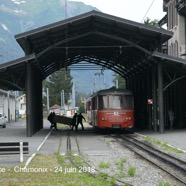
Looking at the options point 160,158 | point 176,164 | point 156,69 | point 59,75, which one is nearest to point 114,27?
point 156,69

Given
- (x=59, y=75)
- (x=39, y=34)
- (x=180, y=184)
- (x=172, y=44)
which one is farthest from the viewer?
(x=59, y=75)

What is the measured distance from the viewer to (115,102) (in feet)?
113

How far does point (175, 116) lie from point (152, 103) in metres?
6.77

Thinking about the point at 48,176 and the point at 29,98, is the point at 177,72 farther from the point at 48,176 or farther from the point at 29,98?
the point at 48,176

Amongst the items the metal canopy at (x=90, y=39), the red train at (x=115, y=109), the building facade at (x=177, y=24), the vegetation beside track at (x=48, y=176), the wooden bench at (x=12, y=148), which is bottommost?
the vegetation beside track at (x=48, y=176)

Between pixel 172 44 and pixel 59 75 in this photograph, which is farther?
pixel 59 75

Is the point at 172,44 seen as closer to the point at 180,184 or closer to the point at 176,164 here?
the point at 176,164

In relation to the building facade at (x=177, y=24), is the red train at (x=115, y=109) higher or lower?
lower

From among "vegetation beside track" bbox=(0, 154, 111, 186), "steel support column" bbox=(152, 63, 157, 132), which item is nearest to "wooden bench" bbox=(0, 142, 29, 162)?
"vegetation beside track" bbox=(0, 154, 111, 186)

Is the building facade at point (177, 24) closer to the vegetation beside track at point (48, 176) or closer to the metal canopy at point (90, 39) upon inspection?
the metal canopy at point (90, 39)

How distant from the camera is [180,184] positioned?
12594 mm

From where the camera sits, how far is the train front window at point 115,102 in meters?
34.4

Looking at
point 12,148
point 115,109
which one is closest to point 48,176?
point 12,148

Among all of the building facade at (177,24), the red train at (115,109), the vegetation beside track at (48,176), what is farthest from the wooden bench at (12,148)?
the building facade at (177,24)
